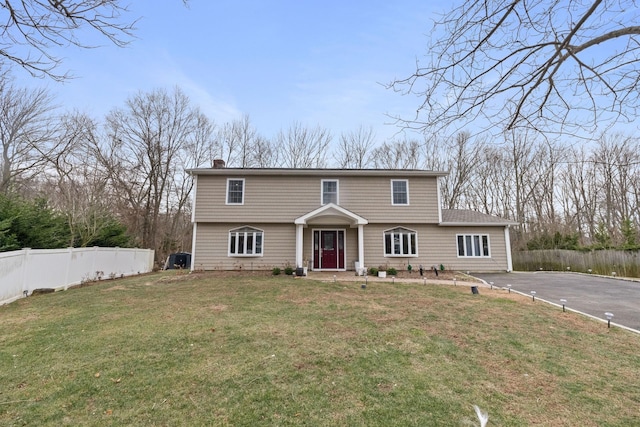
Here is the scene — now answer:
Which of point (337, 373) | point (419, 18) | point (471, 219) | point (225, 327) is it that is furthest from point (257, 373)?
point (471, 219)

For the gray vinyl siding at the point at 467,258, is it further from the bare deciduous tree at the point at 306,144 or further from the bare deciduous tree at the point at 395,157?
the bare deciduous tree at the point at 306,144

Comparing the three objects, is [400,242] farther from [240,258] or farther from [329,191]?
[240,258]

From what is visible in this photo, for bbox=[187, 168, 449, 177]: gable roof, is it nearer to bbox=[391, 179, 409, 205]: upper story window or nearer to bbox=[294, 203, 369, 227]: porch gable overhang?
bbox=[391, 179, 409, 205]: upper story window

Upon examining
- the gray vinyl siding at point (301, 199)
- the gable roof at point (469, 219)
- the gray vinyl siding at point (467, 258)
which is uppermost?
the gray vinyl siding at point (301, 199)

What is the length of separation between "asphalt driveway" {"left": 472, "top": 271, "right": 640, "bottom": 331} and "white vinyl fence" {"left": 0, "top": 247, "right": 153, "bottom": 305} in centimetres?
1464

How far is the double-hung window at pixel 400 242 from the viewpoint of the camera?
14.6 metres

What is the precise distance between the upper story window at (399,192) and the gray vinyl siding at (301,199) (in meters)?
0.17

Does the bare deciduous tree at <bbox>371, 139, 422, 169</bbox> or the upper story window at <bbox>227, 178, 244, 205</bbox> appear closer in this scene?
the upper story window at <bbox>227, 178, 244, 205</bbox>

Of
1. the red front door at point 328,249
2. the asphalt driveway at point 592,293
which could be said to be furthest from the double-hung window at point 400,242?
the asphalt driveway at point 592,293

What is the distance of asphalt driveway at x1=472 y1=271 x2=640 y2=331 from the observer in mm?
6969

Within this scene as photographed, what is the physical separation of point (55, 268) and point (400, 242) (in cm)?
1376

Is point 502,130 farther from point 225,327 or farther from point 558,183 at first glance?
point 558,183

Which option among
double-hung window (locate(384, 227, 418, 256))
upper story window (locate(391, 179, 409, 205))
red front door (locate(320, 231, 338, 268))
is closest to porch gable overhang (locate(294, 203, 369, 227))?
red front door (locate(320, 231, 338, 268))

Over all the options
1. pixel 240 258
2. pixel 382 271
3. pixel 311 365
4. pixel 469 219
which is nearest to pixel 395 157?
pixel 469 219
